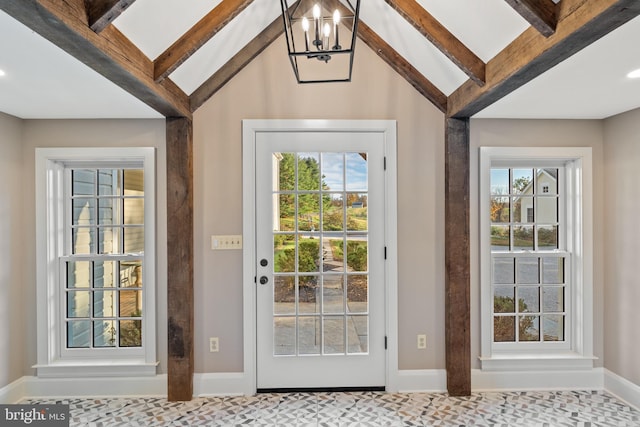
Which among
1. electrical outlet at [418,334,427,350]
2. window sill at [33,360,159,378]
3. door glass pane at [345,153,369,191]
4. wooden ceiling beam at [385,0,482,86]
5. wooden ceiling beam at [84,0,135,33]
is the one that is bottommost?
window sill at [33,360,159,378]

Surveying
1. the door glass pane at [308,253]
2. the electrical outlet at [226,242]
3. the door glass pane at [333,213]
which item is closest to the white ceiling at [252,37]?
the electrical outlet at [226,242]

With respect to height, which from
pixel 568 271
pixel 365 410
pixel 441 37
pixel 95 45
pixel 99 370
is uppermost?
pixel 441 37

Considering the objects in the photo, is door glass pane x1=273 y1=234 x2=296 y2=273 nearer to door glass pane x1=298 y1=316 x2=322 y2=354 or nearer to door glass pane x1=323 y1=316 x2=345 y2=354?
door glass pane x1=298 y1=316 x2=322 y2=354

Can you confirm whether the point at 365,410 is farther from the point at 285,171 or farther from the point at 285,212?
the point at 285,171

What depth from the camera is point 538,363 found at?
276 centimetres

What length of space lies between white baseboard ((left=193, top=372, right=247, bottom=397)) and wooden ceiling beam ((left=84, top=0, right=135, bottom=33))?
7.79ft

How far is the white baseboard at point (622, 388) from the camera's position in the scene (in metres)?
2.53

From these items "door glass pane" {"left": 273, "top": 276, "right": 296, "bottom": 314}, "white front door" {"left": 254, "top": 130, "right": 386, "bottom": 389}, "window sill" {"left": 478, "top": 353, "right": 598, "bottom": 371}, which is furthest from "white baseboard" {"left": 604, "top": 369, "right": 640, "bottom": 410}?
"door glass pane" {"left": 273, "top": 276, "right": 296, "bottom": 314}

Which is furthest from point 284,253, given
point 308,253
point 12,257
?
point 12,257

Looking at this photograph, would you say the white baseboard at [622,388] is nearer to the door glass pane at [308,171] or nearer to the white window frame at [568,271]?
the white window frame at [568,271]

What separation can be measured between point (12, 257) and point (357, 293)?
2601 mm

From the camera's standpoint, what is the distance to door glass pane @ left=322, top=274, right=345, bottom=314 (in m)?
2.79

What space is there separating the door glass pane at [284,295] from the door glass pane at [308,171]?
73cm

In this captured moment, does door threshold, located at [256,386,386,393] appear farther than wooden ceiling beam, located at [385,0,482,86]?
Yes
